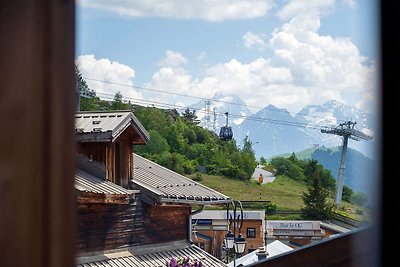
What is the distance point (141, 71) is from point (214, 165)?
21.9 ft

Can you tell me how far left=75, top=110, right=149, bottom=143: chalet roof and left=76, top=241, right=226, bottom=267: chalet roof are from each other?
491 millimetres

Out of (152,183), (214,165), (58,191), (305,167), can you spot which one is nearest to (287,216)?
(305,167)

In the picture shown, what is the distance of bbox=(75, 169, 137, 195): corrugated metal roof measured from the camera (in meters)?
2.59

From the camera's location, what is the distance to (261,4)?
952cm

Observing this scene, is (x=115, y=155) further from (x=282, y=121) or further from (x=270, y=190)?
(x=282, y=121)

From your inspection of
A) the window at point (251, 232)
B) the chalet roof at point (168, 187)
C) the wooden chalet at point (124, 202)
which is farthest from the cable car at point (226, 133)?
the wooden chalet at point (124, 202)

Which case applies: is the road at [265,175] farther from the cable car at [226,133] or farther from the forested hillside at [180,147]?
the cable car at [226,133]

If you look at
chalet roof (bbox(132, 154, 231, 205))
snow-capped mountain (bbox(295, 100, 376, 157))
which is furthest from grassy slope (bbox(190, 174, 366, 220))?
chalet roof (bbox(132, 154, 231, 205))

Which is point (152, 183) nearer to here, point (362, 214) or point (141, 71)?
point (362, 214)

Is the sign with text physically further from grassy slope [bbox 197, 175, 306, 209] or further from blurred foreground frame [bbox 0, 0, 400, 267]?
blurred foreground frame [bbox 0, 0, 400, 267]

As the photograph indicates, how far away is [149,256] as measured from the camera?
2.93m

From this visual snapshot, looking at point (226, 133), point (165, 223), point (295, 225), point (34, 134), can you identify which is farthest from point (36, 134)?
point (226, 133)

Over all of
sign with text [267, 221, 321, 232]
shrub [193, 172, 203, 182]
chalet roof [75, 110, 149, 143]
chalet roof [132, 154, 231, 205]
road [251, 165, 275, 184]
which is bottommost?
sign with text [267, 221, 321, 232]

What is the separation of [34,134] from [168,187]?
297 centimetres
